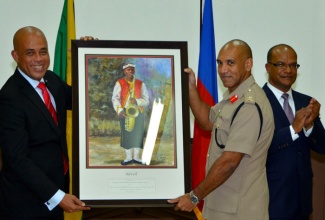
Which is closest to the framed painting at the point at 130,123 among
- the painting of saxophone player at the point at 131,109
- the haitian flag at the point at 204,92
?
the painting of saxophone player at the point at 131,109

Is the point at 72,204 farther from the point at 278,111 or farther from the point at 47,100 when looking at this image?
the point at 278,111

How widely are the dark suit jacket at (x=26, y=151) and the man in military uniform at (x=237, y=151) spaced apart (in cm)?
76

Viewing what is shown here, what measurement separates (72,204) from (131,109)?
25.9 inches

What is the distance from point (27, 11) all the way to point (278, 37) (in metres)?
2.51

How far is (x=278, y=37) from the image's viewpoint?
564 cm

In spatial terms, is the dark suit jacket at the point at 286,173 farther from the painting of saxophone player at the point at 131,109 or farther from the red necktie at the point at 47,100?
the red necktie at the point at 47,100

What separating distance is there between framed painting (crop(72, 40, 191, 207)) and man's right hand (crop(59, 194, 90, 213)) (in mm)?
42

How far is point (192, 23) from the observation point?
5.54 metres

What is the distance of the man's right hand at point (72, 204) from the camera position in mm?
3224

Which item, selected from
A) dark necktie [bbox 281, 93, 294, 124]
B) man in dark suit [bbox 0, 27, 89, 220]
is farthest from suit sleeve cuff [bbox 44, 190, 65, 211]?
dark necktie [bbox 281, 93, 294, 124]

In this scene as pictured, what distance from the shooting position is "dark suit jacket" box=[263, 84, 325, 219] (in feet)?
12.0

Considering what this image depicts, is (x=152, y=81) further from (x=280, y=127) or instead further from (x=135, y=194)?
(x=280, y=127)

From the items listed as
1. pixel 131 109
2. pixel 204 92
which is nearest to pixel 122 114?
pixel 131 109

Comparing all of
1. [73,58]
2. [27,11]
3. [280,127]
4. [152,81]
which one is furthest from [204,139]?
[27,11]
